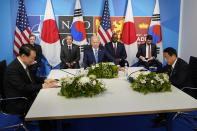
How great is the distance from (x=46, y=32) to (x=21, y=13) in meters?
0.81

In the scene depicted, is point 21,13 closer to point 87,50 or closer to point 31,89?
point 87,50

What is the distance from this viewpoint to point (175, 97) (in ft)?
8.41

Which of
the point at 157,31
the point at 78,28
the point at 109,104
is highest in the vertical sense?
the point at 78,28

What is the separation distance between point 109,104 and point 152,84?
0.69 meters

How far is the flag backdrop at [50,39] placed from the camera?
5848 millimetres

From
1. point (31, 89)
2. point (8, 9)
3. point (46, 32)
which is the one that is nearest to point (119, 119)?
point (31, 89)

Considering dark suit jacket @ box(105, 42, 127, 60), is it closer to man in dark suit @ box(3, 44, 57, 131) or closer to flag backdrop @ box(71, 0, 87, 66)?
flag backdrop @ box(71, 0, 87, 66)

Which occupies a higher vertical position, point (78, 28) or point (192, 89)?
point (78, 28)

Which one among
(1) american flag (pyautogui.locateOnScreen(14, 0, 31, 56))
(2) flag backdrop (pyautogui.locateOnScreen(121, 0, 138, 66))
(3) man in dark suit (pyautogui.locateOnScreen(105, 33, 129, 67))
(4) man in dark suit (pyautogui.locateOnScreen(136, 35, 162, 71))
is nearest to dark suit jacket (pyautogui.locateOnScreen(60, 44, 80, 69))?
(3) man in dark suit (pyautogui.locateOnScreen(105, 33, 129, 67))

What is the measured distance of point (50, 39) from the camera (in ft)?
19.5

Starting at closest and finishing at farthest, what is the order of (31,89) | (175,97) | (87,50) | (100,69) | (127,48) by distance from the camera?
(175,97)
(31,89)
(100,69)
(87,50)
(127,48)

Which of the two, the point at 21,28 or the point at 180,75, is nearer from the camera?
the point at 180,75

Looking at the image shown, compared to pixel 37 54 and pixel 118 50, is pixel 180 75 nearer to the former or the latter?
pixel 118 50

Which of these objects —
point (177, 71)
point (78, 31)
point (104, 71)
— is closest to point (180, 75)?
point (177, 71)
